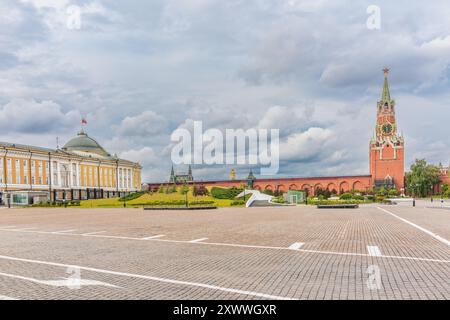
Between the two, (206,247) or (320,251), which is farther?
(206,247)

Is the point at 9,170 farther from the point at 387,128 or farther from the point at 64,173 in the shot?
the point at 387,128

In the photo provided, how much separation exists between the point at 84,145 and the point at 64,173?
791 inches

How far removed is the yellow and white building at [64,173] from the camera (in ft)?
229

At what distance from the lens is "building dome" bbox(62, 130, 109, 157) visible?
102688 mm

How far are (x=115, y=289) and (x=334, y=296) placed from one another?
3.92 m

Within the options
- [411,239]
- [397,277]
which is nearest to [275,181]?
[411,239]

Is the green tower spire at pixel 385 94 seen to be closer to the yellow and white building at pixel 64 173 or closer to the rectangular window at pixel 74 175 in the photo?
the yellow and white building at pixel 64 173

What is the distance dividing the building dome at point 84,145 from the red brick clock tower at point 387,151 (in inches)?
3005

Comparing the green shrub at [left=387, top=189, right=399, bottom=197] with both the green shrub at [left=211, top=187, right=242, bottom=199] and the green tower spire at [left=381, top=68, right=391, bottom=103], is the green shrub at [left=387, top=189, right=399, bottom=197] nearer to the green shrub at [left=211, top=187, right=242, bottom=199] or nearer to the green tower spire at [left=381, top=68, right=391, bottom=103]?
the green tower spire at [left=381, top=68, right=391, bottom=103]

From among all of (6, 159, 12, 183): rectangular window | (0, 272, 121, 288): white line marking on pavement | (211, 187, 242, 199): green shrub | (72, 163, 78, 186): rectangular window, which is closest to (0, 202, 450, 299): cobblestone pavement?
(0, 272, 121, 288): white line marking on pavement

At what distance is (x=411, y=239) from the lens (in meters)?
13.1

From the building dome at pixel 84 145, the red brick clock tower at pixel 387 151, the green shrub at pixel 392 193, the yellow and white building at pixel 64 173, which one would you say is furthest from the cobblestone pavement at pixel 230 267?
the building dome at pixel 84 145

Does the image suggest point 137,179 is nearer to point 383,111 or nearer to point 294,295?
point 383,111

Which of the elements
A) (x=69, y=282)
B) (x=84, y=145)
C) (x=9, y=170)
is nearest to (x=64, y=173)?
(x=9, y=170)
